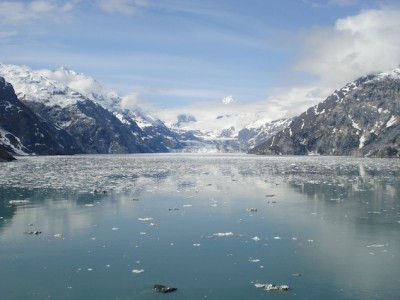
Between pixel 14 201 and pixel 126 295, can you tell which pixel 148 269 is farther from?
pixel 14 201

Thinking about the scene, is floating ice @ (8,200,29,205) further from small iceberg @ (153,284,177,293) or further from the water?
small iceberg @ (153,284,177,293)

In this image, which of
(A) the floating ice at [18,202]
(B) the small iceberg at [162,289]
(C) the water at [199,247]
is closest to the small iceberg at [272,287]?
(C) the water at [199,247]

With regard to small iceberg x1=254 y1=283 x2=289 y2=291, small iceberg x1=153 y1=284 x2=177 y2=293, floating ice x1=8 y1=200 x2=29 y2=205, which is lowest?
small iceberg x1=153 y1=284 x2=177 y2=293

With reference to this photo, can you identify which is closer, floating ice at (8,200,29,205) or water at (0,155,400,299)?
water at (0,155,400,299)

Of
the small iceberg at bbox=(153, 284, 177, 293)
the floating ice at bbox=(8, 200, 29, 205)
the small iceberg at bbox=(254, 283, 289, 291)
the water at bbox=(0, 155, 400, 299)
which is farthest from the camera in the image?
the floating ice at bbox=(8, 200, 29, 205)

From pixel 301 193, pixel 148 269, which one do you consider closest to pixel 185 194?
pixel 301 193

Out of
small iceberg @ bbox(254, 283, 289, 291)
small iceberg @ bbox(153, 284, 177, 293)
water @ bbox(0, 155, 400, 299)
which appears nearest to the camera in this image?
small iceberg @ bbox(153, 284, 177, 293)

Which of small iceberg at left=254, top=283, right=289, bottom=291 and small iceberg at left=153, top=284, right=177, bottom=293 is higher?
small iceberg at left=254, top=283, right=289, bottom=291

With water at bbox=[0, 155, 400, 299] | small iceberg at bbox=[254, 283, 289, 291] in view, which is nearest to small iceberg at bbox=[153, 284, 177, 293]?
water at bbox=[0, 155, 400, 299]

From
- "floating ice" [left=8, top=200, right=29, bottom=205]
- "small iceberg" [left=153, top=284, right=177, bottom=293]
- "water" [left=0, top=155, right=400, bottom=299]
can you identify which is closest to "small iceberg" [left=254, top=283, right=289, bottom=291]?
"water" [left=0, top=155, right=400, bottom=299]

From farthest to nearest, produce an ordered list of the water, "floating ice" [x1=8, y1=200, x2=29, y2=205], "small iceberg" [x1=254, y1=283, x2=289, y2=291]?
1. "floating ice" [x1=8, y1=200, x2=29, y2=205]
2. the water
3. "small iceberg" [x1=254, y1=283, x2=289, y2=291]

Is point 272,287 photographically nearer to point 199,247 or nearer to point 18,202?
point 199,247

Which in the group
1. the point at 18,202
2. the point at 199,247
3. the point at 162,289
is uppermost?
the point at 18,202

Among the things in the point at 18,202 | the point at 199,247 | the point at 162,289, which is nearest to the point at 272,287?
the point at 162,289
